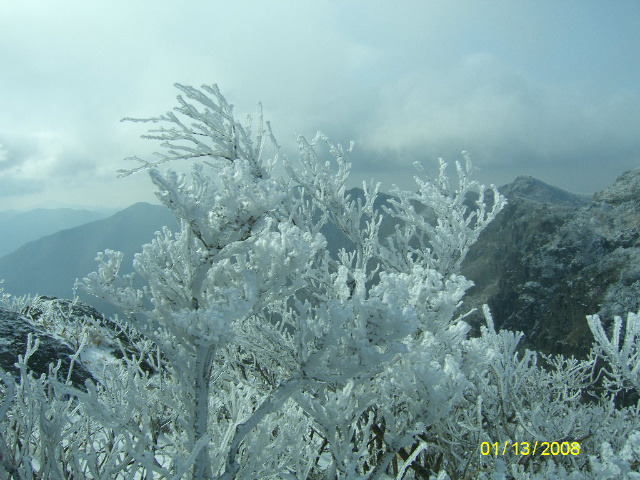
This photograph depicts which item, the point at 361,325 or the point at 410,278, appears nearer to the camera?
the point at 361,325

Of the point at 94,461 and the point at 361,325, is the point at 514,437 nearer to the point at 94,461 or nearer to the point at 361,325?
the point at 361,325

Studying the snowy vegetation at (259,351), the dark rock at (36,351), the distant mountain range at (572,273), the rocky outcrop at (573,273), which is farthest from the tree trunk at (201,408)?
the rocky outcrop at (573,273)

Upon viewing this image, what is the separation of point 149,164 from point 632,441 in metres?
4.85

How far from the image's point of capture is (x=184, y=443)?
2.75 metres

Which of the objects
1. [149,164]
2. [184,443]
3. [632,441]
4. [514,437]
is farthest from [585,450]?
[149,164]

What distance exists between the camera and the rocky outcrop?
46.4m

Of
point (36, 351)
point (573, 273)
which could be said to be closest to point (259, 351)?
point (36, 351)

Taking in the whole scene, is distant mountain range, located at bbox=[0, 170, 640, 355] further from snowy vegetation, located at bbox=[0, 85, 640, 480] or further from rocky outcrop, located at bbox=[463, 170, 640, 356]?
snowy vegetation, located at bbox=[0, 85, 640, 480]
